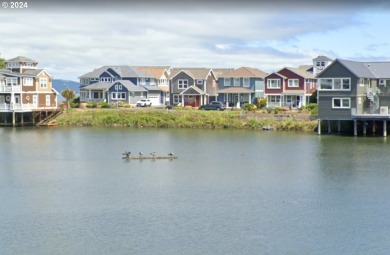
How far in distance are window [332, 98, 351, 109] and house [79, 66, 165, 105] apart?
34114 millimetres

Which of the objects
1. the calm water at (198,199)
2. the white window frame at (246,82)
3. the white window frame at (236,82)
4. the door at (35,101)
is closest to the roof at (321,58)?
the white window frame at (246,82)

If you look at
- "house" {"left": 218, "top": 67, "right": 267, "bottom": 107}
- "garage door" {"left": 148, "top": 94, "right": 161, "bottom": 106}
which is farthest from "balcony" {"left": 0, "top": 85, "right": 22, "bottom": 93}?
"house" {"left": 218, "top": 67, "right": 267, "bottom": 107}

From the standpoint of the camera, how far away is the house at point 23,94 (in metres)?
76.9

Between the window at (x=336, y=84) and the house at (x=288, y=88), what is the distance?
17.3 m

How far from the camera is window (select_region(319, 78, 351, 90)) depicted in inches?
2399

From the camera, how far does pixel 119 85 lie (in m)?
88.1

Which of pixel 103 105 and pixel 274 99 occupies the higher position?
pixel 274 99

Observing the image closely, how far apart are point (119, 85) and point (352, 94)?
37168 millimetres

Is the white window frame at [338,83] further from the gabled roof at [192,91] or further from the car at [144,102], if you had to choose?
the car at [144,102]

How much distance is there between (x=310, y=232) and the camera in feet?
87.6

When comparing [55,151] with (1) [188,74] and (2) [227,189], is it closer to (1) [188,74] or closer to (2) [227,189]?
(2) [227,189]

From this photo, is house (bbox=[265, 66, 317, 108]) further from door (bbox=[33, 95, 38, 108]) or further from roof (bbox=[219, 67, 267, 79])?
door (bbox=[33, 95, 38, 108])

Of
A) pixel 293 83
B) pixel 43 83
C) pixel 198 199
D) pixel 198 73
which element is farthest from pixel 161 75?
pixel 198 199

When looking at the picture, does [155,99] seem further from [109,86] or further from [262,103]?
[262,103]
